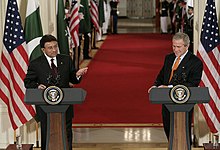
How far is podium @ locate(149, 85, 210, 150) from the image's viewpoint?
6.77 meters

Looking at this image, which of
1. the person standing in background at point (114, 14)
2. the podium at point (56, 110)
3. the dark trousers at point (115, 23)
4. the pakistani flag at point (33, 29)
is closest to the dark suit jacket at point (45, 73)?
the podium at point (56, 110)

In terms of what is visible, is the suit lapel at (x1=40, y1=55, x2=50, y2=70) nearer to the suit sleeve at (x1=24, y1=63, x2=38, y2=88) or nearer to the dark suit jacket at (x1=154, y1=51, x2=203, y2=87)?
the suit sleeve at (x1=24, y1=63, x2=38, y2=88)

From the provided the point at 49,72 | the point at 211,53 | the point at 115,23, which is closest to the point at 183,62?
the point at 211,53

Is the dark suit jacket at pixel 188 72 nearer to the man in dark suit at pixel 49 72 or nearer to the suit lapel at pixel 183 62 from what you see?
the suit lapel at pixel 183 62

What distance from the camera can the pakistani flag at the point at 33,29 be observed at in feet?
29.4

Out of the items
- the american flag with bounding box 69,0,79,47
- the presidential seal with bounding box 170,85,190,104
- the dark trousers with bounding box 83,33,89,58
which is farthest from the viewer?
the dark trousers with bounding box 83,33,89,58

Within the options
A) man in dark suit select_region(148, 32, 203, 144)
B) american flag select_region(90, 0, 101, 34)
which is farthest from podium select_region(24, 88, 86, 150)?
american flag select_region(90, 0, 101, 34)

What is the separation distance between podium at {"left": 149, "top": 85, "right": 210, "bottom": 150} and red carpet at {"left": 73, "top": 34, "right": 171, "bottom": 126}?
12.4 feet

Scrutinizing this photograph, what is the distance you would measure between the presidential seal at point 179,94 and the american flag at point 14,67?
105 inches

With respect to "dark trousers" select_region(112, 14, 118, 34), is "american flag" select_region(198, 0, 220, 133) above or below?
above

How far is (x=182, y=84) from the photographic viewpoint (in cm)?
723

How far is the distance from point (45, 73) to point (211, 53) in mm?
2482

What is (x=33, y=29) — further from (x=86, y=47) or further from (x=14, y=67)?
(x=86, y=47)

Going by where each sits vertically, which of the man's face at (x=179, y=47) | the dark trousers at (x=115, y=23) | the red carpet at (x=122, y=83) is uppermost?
the man's face at (x=179, y=47)
